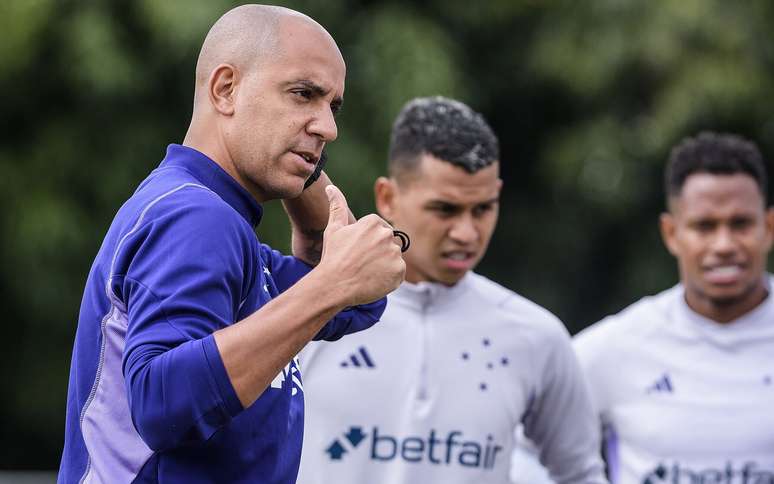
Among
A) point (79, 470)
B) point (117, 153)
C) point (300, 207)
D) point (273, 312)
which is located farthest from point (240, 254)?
point (117, 153)

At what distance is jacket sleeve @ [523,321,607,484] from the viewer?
406cm

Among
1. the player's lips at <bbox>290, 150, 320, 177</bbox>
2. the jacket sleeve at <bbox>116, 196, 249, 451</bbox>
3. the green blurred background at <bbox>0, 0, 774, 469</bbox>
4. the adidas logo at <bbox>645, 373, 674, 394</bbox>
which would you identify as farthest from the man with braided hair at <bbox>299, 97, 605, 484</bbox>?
the green blurred background at <bbox>0, 0, 774, 469</bbox>

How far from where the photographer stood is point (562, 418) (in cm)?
412

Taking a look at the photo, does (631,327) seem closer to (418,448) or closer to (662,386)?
(662,386)

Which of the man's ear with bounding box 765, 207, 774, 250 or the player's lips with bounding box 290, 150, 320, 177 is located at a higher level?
the man's ear with bounding box 765, 207, 774, 250

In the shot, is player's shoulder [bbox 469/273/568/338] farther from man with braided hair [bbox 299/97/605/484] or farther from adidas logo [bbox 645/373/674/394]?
adidas logo [bbox 645/373/674/394]

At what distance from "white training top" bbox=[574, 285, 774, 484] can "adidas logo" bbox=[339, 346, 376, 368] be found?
114 cm

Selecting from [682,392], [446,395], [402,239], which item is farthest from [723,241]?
[402,239]

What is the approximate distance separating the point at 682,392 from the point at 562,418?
72cm

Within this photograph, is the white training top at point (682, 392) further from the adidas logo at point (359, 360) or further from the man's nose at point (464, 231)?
the adidas logo at point (359, 360)

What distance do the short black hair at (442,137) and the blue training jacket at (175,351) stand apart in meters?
1.64

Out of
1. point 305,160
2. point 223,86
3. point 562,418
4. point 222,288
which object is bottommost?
point 562,418

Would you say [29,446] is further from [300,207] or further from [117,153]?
[300,207]

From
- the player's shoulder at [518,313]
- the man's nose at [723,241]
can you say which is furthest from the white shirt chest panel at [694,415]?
the player's shoulder at [518,313]
